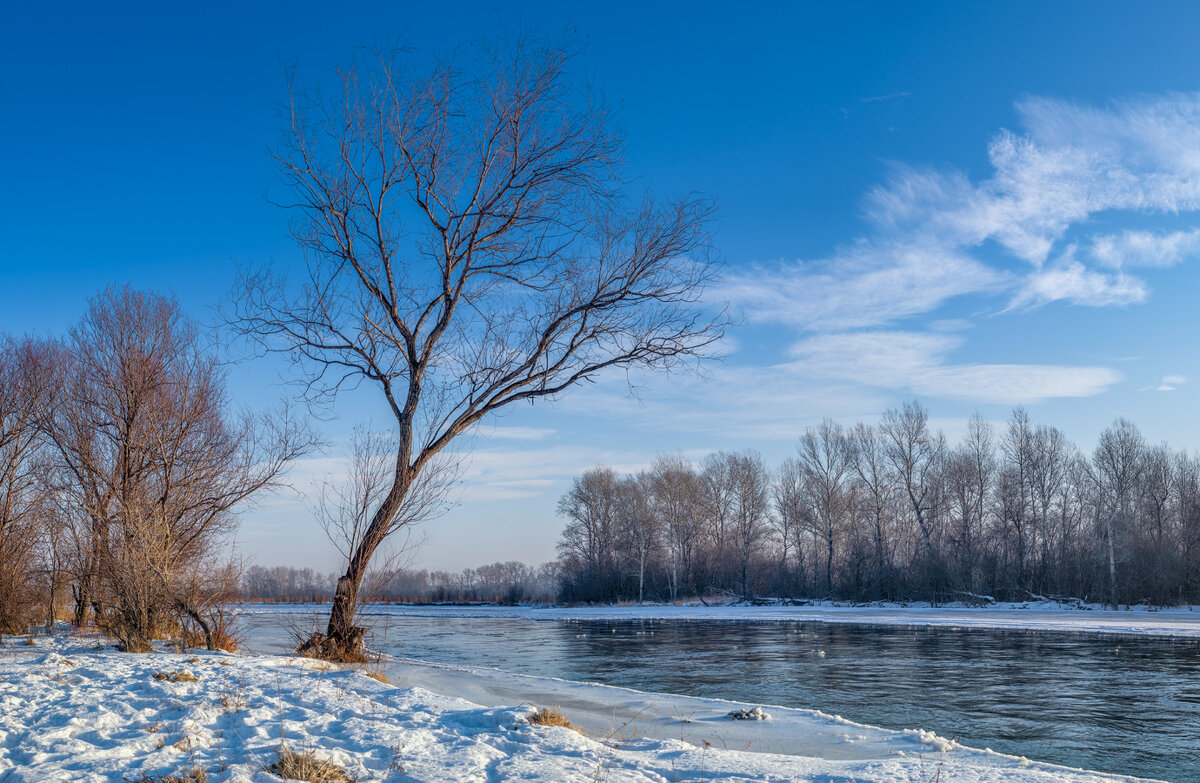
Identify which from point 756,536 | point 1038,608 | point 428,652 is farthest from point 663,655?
point 756,536

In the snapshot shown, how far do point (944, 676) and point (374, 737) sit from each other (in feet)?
40.5

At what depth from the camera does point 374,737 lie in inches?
234

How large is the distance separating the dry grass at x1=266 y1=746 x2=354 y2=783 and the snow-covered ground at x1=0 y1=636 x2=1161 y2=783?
11cm

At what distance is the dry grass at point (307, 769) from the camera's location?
4672mm

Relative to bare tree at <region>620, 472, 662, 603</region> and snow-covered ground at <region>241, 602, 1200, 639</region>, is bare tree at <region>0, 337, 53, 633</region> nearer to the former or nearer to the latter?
snow-covered ground at <region>241, 602, 1200, 639</region>

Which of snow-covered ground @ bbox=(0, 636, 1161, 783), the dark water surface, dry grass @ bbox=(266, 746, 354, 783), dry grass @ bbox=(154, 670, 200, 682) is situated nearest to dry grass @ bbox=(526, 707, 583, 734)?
snow-covered ground @ bbox=(0, 636, 1161, 783)

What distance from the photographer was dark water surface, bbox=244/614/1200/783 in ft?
28.7

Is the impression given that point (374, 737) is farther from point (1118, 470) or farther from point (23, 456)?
point (1118, 470)

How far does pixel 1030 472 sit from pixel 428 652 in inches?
1954

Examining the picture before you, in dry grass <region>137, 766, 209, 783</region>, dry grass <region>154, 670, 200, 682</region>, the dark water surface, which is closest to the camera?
dry grass <region>137, 766, 209, 783</region>

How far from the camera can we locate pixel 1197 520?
128 feet

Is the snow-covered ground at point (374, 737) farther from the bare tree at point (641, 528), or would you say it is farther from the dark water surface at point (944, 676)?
the bare tree at point (641, 528)

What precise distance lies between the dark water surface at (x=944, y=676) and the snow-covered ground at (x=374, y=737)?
5.72 feet

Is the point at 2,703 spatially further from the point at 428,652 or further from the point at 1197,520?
the point at 1197,520
